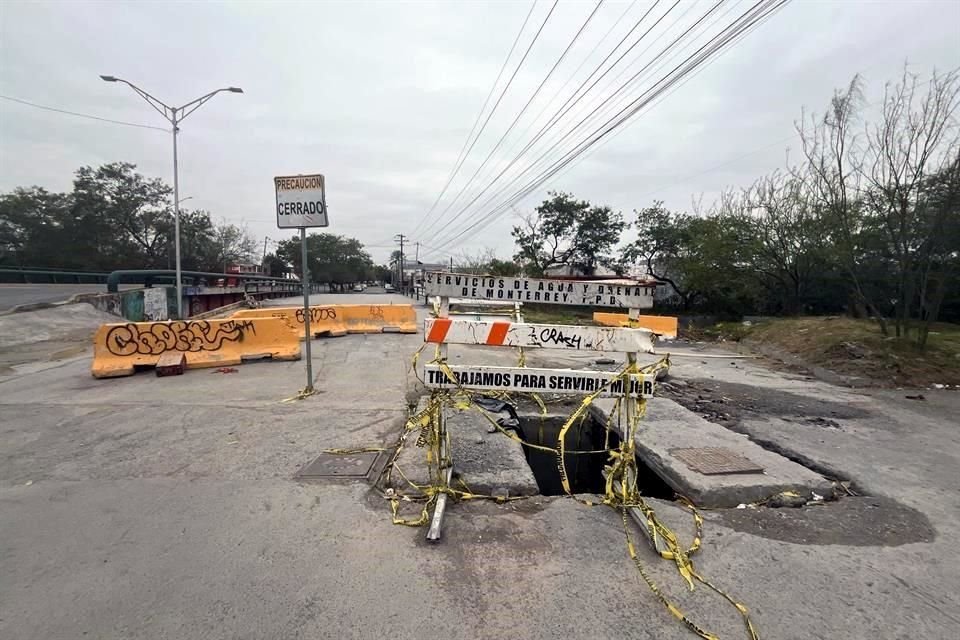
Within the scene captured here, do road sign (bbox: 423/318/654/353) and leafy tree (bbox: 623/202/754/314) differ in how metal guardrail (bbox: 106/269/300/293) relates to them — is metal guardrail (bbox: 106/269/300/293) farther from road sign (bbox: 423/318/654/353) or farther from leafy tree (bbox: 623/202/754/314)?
leafy tree (bbox: 623/202/754/314)

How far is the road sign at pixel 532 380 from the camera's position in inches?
140

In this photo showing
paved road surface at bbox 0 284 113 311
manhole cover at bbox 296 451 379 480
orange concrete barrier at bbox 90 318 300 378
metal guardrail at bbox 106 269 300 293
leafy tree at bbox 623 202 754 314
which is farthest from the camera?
leafy tree at bbox 623 202 754 314

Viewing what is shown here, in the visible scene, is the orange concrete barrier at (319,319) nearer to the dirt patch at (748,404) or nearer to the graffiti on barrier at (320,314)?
the graffiti on barrier at (320,314)

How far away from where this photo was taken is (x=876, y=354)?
391 inches

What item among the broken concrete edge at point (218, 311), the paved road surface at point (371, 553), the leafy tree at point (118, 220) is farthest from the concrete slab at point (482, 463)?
the leafy tree at point (118, 220)

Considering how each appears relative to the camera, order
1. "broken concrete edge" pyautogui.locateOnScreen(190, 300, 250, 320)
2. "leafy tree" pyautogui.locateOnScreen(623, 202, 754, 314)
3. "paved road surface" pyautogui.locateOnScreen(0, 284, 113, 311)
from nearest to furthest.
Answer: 1. "paved road surface" pyautogui.locateOnScreen(0, 284, 113, 311)
2. "broken concrete edge" pyautogui.locateOnScreen(190, 300, 250, 320)
3. "leafy tree" pyautogui.locateOnScreen(623, 202, 754, 314)

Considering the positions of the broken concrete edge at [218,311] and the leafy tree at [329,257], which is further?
Answer: the leafy tree at [329,257]

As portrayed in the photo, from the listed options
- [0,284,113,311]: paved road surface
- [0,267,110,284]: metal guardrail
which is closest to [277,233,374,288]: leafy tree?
[0,267,110,284]: metal guardrail

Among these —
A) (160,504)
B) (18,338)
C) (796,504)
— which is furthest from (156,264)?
(796,504)

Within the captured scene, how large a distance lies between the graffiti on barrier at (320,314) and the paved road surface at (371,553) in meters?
7.78

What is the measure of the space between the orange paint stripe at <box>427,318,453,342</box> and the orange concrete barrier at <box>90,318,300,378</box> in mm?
6951

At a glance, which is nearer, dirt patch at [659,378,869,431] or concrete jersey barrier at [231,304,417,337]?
dirt patch at [659,378,869,431]

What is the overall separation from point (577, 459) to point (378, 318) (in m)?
10.7

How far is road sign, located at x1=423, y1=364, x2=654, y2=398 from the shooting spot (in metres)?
3.56
